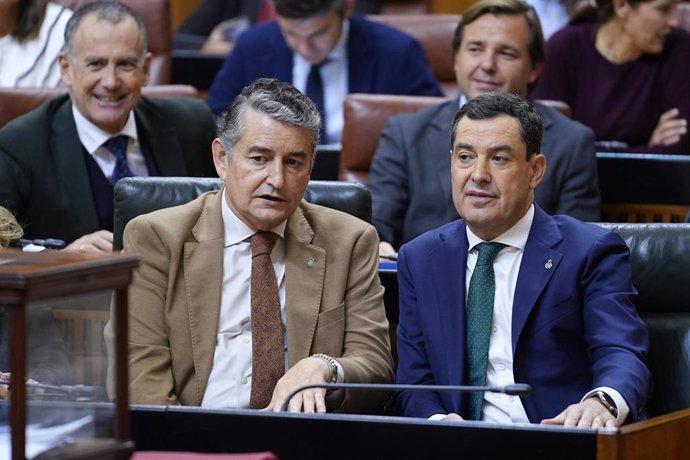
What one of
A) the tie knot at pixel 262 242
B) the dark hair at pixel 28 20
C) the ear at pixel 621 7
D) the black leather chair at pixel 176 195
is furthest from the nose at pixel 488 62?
the dark hair at pixel 28 20

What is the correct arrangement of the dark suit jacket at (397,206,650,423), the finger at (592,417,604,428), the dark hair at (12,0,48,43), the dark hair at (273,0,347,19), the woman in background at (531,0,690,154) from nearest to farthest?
the finger at (592,417,604,428)
the dark suit jacket at (397,206,650,423)
the dark hair at (12,0,48,43)
the woman in background at (531,0,690,154)
the dark hair at (273,0,347,19)

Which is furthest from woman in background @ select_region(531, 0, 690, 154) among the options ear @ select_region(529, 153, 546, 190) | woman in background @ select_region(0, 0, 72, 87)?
ear @ select_region(529, 153, 546, 190)

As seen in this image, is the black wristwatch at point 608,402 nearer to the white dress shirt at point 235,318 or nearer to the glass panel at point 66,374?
the white dress shirt at point 235,318

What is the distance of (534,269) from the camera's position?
2498mm

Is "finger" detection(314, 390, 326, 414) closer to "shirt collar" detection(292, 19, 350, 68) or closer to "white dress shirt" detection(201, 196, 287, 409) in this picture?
"white dress shirt" detection(201, 196, 287, 409)

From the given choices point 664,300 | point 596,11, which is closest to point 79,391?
point 664,300

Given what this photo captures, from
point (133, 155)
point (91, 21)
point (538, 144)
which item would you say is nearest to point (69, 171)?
point (133, 155)

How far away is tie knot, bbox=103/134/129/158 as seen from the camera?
3.68 m

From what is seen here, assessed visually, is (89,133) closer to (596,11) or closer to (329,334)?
(329,334)

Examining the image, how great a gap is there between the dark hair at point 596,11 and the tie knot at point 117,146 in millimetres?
1834

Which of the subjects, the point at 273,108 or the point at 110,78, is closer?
the point at 273,108

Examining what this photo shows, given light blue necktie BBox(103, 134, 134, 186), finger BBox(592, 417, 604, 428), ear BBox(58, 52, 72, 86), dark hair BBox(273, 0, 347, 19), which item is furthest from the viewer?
dark hair BBox(273, 0, 347, 19)

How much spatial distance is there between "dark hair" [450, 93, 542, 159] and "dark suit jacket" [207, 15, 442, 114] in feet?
7.20

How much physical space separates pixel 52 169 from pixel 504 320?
1509 millimetres
